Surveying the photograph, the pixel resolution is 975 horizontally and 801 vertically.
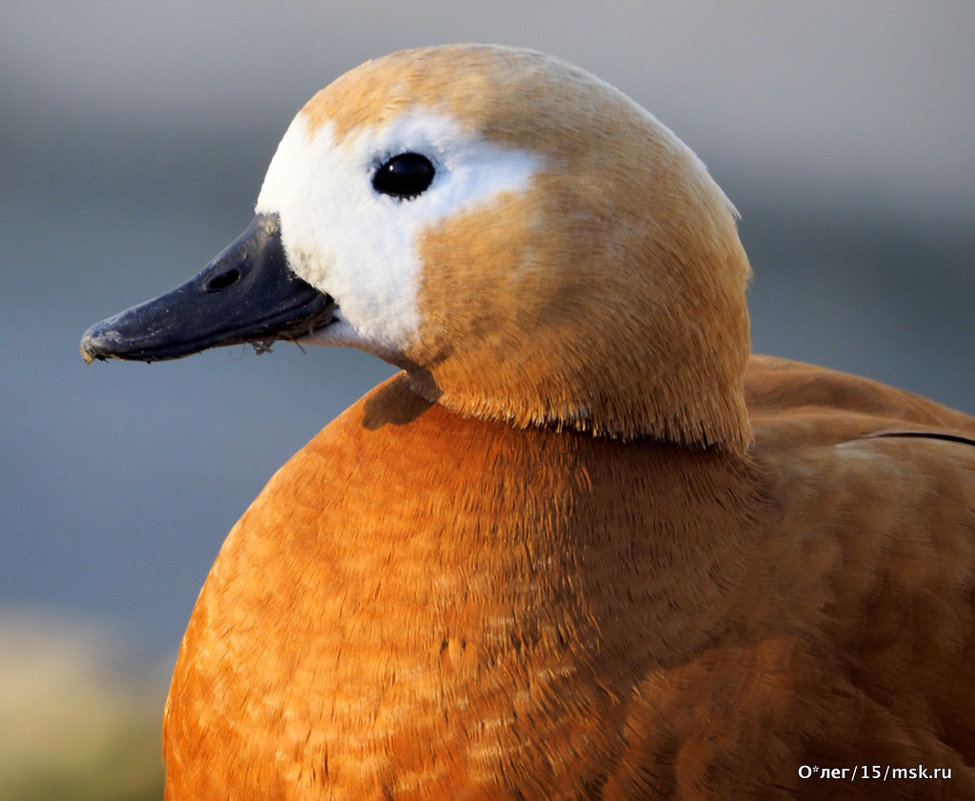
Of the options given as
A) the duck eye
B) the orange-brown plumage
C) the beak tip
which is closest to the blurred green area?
the orange-brown plumage

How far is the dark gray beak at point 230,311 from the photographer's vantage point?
74 centimetres

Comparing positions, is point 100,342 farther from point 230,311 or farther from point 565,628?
point 565,628

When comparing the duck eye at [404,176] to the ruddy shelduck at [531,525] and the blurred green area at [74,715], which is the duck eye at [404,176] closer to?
the ruddy shelduck at [531,525]

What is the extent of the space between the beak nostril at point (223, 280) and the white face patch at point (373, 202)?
50 millimetres

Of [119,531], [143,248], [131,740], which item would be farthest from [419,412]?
[143,248]

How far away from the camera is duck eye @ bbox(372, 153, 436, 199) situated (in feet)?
2.26

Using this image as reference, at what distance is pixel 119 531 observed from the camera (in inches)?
72.2

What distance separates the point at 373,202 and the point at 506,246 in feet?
0.30

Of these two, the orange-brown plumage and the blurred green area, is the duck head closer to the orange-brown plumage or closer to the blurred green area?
the orange-brown plumage

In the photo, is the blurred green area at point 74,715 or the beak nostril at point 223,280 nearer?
the beak nostril at point 223,280

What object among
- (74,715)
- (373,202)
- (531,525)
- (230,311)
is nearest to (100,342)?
(230,311)

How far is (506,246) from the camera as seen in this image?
0.69 meters

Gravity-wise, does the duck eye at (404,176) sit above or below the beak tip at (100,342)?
above

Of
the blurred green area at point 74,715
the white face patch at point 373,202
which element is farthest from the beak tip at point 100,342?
the blurred green area at point 74,715
